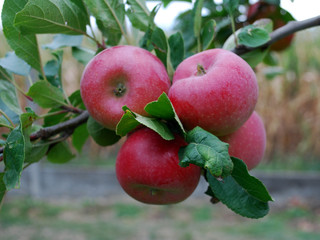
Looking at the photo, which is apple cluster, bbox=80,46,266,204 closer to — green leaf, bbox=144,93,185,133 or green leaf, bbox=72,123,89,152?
green leaf, bbox=144,93,185,133

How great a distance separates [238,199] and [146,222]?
2.55 m

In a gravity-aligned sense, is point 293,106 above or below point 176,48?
below

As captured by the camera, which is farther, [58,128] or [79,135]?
[79,135]

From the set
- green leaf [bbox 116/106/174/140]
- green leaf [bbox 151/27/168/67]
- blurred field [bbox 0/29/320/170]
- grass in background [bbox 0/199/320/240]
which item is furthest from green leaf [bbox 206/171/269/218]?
blurred field [bbox 0/29/320/170]

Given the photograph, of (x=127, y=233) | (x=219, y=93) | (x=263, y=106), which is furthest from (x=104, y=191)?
(x=219, y=93)

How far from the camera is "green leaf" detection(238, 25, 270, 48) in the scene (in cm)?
59

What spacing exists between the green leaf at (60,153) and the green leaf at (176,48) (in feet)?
0.85

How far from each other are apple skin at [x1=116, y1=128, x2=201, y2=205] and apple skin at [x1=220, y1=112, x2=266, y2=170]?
0.07 m

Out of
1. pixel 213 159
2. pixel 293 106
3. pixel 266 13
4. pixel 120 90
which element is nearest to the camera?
pixel 213 159

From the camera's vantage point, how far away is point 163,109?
0.43 meters

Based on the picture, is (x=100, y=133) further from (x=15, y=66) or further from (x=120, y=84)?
(x=15, y=66)

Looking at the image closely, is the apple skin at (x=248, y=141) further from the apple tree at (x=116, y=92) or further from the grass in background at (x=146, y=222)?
the grass in background at (x=146, y=222)

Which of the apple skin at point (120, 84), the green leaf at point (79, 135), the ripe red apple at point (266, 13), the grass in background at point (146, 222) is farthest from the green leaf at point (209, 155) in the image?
the grass in background at point (146, 222)

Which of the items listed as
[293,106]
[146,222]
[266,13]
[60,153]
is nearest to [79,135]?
[60,153]
